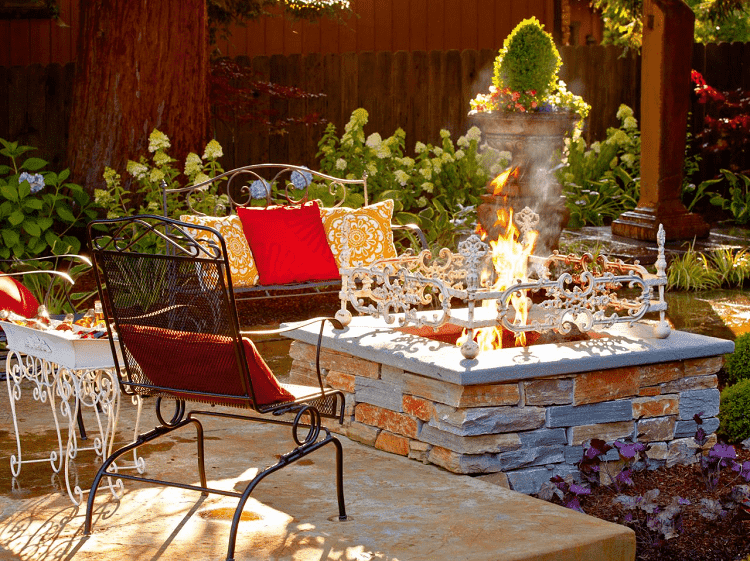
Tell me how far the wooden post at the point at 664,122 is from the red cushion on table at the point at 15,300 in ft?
20.2

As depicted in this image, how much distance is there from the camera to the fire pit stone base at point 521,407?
14.5 ft

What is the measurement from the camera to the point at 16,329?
4328 millimetres

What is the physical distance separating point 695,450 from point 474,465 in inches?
42.8

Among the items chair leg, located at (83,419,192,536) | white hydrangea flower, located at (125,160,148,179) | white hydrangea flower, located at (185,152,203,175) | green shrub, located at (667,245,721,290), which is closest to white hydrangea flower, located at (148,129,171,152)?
white hydrangea flower, located at (125,160,148,179)

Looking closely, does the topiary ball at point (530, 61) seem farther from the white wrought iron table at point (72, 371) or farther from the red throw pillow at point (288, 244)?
the white wrought iron table at point (72, 371)

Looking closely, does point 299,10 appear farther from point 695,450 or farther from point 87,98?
point 695,450

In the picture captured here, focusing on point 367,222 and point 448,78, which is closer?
point 367,222

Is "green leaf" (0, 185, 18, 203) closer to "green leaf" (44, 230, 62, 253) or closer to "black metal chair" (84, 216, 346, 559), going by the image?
"green leaf" (44, 230, 62, 253)

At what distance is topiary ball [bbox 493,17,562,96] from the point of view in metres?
7.96

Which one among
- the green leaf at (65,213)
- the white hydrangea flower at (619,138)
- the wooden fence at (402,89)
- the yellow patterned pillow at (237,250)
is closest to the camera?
the yellow patterned pillow at (237,250)

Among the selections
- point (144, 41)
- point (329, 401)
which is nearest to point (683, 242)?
point (144, 41)

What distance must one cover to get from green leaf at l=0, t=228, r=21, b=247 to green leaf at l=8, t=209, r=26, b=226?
0.07 metres

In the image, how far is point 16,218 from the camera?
8.03 meters

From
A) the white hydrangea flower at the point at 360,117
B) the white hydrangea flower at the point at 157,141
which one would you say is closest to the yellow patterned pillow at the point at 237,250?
the white hydrangea flower at the point at 157,141
